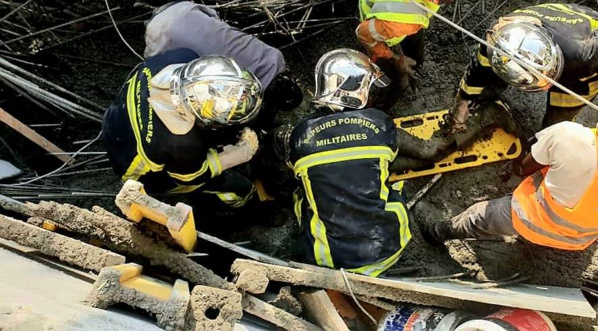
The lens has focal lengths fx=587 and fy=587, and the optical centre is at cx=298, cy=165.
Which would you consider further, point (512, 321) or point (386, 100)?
point (386, 100)

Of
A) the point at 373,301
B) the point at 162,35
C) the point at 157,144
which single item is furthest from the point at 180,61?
the point at 373,301

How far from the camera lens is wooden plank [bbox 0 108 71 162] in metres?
4.24

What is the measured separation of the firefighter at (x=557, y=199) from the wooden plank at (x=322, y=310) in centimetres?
125

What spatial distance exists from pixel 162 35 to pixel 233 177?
1.07 m

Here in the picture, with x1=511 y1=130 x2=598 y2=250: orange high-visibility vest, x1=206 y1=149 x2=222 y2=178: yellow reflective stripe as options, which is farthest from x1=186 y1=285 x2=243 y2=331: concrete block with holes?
x1=511 y1=130 x2=598 y2=250: orange high-visibility vest

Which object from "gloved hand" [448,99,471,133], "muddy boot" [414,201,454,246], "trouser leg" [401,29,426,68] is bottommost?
"muddy boot" [414,201,454,246]

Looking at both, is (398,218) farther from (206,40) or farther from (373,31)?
(206,40)

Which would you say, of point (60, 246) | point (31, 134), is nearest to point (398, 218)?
point (60, 246)

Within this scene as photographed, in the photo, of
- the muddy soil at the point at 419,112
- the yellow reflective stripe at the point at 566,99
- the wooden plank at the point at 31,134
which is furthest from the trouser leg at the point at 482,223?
the wooden plank at the point at 31,134

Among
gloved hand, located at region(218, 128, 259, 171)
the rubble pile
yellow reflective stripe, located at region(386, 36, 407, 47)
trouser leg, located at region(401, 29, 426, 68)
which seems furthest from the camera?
trouser leg, located at region(401, 29, 426, 68)

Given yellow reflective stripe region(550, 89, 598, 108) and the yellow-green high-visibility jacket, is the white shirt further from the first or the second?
the yellow-green high-visibility jacket

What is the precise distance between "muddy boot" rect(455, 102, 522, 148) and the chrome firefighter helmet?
38.4 inches

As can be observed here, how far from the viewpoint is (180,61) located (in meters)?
3.47

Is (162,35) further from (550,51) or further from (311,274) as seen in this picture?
(550,51)
